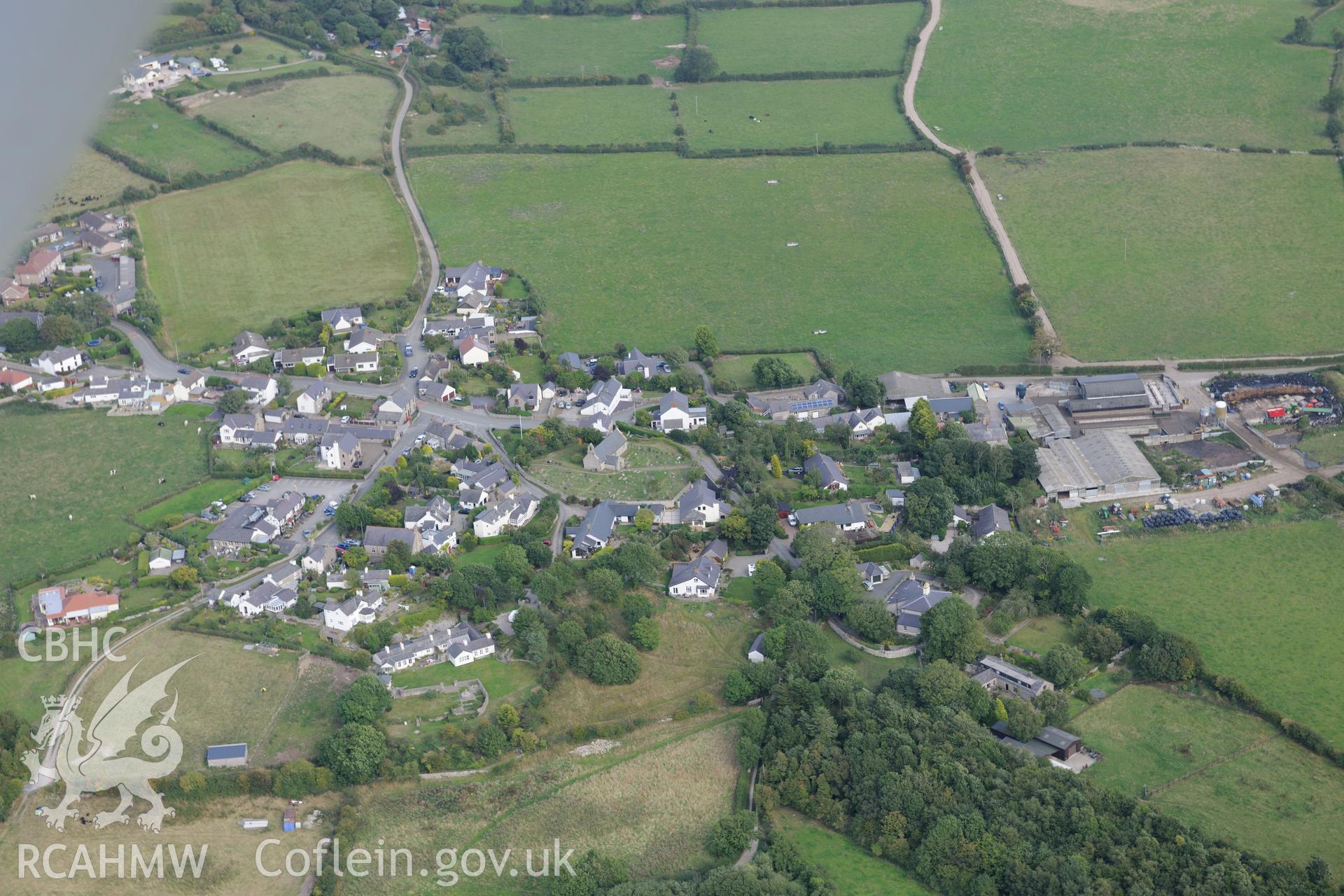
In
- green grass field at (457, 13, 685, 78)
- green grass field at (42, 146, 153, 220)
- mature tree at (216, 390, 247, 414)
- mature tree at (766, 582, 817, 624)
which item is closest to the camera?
mature tree at (766, 582, 817, 624)

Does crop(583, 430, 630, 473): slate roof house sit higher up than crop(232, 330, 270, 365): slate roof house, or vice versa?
crop(583, 430, 630, 473): slate roof house

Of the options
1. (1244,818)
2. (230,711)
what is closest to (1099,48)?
(1244,818)

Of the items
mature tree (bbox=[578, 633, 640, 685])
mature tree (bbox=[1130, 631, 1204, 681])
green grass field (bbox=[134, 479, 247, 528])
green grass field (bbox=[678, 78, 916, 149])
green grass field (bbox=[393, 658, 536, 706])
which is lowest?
green grass field (bbox=[134, 479, 247, 528])

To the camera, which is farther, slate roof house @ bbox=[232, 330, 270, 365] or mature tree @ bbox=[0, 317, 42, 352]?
mature tree @ bbox=[0, 317, 42, 352]

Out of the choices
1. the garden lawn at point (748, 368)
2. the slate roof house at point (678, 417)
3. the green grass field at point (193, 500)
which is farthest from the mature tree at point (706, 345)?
the green grass field at point (193, 500)

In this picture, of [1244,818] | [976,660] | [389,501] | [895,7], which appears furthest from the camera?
[895,7]

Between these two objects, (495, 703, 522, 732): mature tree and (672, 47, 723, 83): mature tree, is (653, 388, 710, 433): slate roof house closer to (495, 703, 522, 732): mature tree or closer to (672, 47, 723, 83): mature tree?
(495, 703, 522, 732): mature tree

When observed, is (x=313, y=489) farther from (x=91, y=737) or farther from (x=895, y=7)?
(x=895, y=7)

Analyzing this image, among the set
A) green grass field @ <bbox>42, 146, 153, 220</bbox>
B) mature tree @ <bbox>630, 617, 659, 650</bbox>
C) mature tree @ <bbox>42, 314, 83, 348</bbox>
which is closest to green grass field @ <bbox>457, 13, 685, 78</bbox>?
green grass field @ <bbox>42, 146, 153, 220</bbox>
